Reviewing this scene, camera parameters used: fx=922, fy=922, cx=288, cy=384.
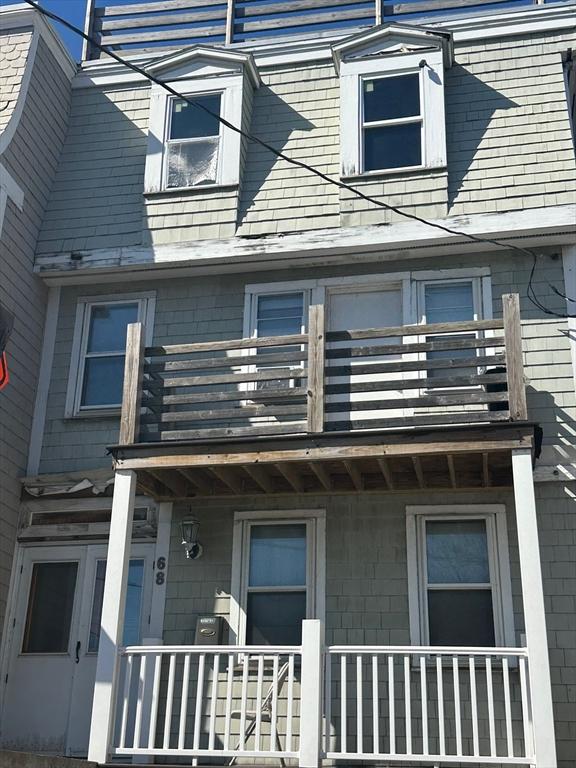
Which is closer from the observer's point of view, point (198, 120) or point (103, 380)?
point (103, 380)

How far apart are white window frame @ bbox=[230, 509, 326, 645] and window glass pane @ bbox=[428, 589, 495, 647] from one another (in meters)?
1.11

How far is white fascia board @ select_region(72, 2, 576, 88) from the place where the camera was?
11.2 m

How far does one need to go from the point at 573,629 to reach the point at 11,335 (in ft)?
22.1

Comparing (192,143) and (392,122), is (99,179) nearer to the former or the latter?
(192,143)

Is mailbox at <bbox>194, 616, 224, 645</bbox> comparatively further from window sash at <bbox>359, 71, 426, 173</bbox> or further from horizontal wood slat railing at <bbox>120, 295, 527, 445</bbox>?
window sash at <bbox>359, 71, 426, 173</bbox>

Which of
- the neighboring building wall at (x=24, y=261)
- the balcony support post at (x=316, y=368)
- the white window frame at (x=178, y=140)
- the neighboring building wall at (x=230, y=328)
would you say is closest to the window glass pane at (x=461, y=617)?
the neighboring building wall at (x=230, y=328)

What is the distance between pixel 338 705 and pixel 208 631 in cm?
147

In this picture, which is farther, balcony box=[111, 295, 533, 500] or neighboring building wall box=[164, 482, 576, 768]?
neighboring building wall box=[164, 482, 576, 768]

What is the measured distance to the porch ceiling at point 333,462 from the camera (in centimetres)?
815

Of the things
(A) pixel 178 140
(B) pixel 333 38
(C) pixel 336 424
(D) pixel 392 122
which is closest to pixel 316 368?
(C) pixel 336 424

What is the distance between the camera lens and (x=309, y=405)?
8469 millimetres


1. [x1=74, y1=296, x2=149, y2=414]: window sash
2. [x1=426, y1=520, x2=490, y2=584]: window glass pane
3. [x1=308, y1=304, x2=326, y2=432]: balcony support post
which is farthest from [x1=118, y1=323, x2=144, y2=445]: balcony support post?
[x1=426, y1=520, x2=490, y2=584]: window glass pane

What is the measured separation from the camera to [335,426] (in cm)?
899

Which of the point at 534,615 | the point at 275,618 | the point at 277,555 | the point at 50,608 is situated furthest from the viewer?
the point at 50,608
